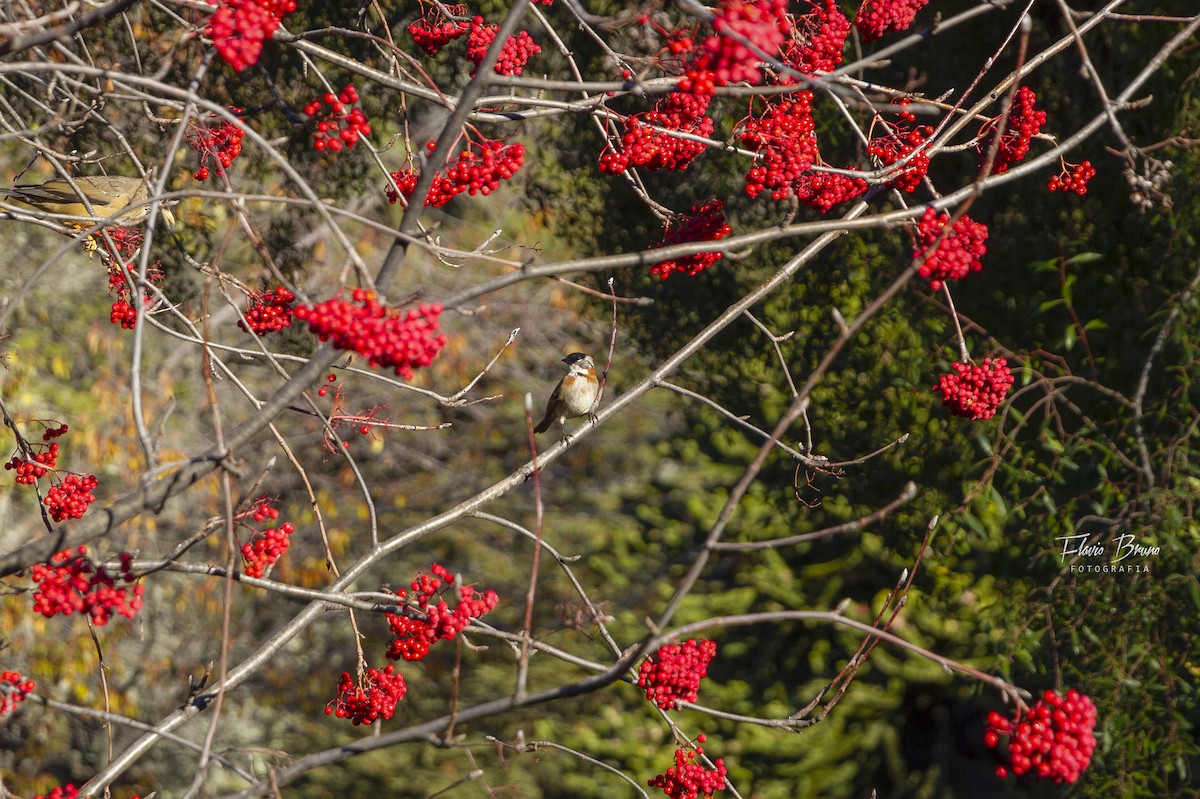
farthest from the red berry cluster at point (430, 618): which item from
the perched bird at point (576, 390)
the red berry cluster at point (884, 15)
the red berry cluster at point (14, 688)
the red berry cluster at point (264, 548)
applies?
the perched bird at point (576, 390)

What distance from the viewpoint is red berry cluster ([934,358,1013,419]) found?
85.0 inches

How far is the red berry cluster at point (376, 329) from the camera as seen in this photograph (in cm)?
141

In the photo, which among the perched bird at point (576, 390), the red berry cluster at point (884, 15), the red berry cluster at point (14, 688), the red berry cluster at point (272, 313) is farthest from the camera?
the perched bird at point (576, 390)

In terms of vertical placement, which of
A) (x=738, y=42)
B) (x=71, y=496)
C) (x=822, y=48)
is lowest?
(x=71, y=496)

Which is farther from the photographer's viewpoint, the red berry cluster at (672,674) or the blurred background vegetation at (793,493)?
the blurred background vegetation at (793,493)

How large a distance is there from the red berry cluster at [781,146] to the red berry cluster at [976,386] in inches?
19.5

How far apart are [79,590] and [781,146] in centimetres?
141

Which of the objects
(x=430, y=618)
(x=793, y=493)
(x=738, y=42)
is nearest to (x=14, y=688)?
(x=430, y=618)

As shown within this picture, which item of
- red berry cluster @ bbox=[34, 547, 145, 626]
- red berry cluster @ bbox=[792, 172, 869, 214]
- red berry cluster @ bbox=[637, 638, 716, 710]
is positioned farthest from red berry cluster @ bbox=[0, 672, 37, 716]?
red berry cluster @ bbox=[792, 172, 869, 214]

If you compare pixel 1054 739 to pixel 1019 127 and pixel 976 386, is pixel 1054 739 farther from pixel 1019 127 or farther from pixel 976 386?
pixel 1019 127

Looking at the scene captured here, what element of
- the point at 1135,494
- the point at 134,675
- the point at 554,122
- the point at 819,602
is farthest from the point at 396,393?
the point at 1135,494

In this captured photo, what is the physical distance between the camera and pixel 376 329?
141 centimetres

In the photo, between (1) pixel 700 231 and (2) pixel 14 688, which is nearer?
(2) pixel 14 688

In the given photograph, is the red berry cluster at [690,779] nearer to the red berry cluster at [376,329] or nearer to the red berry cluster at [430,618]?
the red berry cluster at [430,618]
